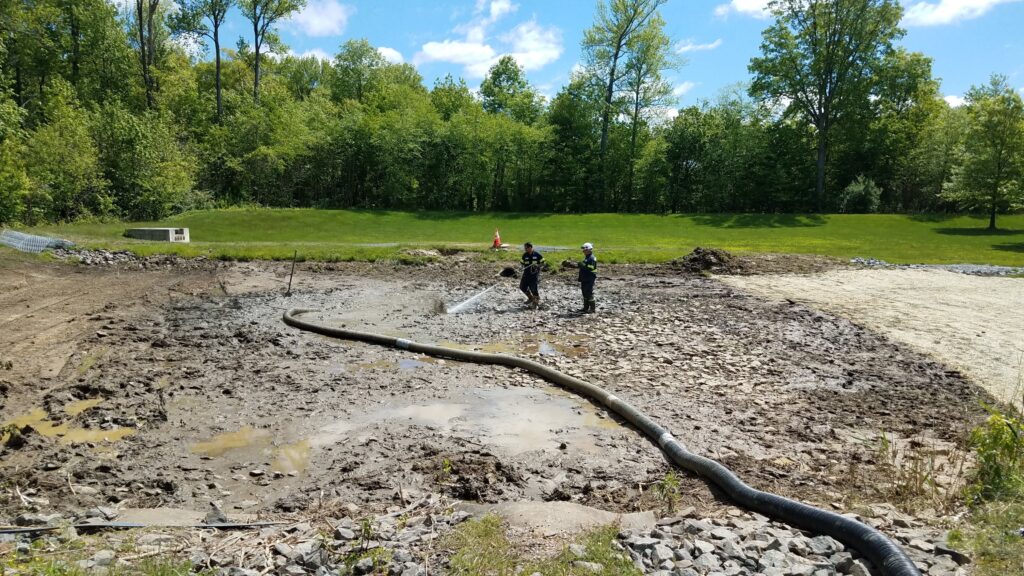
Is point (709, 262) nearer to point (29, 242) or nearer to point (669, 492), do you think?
point (669, 492)

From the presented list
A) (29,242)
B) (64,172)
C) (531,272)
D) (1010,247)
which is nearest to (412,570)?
(531,272)

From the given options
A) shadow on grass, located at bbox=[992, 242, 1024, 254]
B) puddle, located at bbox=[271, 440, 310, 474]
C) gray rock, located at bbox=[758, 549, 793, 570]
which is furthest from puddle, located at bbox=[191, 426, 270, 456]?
shadow on grass, located at bbox=[992, 242, 1024, 254]

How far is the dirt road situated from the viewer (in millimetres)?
10539

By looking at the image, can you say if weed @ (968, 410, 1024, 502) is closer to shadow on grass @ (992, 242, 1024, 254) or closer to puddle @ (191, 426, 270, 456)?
puddle @ (191, 426, 270, 456)

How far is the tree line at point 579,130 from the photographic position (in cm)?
4388

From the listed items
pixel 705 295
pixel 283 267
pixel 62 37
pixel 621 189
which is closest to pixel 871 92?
pixel 621 189

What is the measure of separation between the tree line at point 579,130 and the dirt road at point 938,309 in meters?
25.8

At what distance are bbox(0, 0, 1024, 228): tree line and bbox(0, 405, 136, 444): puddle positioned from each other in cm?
3487

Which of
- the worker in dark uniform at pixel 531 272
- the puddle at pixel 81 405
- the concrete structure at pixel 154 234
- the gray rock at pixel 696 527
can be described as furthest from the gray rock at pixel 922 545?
the concrete structure at pixel 154 234

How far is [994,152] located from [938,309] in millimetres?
31732

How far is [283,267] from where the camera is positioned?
22.3 meters

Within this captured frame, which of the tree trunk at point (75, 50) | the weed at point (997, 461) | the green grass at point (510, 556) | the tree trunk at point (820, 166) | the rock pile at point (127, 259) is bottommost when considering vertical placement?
the green grass at point (510, 556)

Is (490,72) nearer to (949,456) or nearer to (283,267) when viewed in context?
(283,267)

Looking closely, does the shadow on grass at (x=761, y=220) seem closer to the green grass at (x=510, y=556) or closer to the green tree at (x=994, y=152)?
the green tree at (x=994, y=152)
